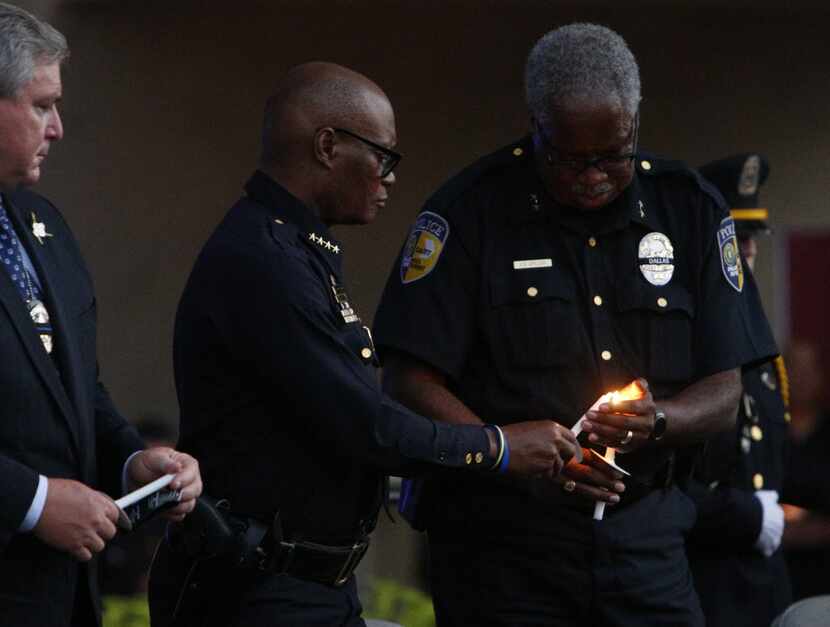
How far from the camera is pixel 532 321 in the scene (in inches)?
165

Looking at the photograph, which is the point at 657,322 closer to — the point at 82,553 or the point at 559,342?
the point at 559,342

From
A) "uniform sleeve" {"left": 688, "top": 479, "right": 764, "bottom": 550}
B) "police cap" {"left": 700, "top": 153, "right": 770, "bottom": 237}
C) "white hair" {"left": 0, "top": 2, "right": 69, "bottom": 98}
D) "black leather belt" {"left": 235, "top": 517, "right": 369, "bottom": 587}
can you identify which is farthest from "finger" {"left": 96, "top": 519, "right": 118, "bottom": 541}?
"police cap" {"left": 700, "top": 153, "right": 770, "bottom": 237}

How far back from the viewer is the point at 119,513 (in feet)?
10.8

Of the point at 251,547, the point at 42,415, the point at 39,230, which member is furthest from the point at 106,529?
the point at 39,230

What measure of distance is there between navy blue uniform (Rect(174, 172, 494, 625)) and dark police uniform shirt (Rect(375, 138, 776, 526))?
1.32ft

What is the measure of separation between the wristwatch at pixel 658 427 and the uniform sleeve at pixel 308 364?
60cm

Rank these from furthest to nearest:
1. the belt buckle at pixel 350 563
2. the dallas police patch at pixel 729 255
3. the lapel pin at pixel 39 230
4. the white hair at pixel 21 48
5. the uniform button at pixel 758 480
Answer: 1. the uniform button at pixel 758 480
2. the dallas police patch at pixel 729 255
3. the belt buckle at pixel 350 563
4. the lapel pin at pixel 39 230
5. the white hair at pixel 21 48

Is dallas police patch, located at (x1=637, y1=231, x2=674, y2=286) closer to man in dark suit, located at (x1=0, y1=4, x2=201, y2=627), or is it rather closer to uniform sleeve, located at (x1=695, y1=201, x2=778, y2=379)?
uniform sleeve, located at (x1=695, y1=201, x2=778, y2=379)

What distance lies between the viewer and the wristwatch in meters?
4.07

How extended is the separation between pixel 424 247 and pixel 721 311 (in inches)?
28.4

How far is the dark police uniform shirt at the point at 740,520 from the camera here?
5.02 meters

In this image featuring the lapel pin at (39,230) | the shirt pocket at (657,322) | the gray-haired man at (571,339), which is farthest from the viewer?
the shirt pocket at (657,322)

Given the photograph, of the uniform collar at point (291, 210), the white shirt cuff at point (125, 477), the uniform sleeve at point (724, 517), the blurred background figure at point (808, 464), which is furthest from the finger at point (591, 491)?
the blurred background figure at point (808, 464)

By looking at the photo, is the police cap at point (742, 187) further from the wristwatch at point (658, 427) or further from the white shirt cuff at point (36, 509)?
the white shirt cuff at point (36, 509)
